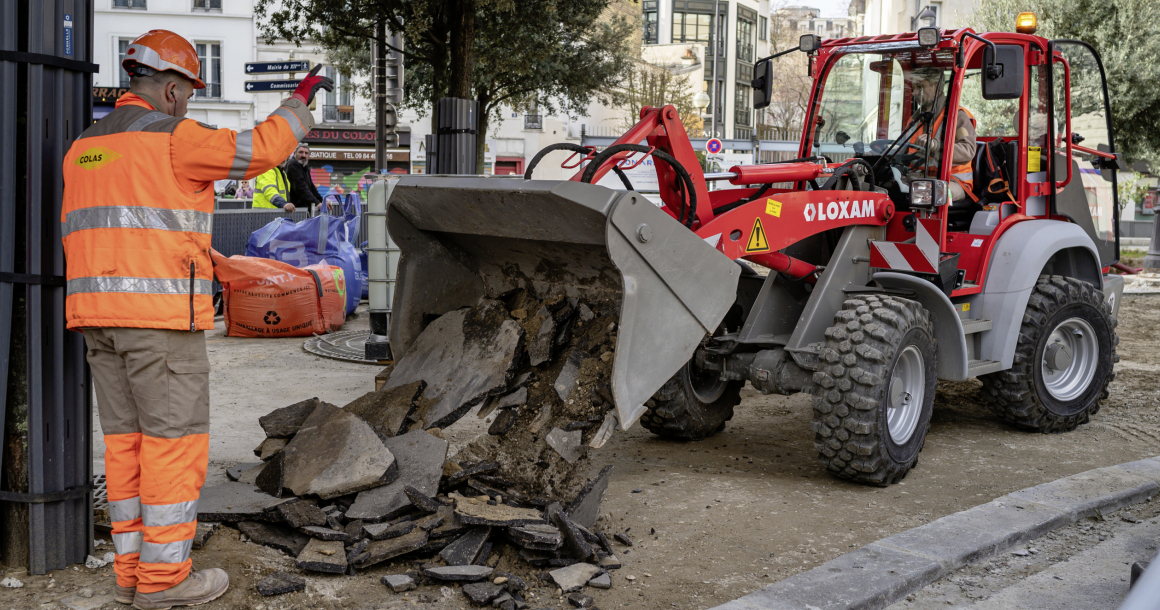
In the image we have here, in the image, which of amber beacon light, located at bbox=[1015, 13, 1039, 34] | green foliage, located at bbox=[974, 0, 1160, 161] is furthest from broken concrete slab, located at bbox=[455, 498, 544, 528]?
green foliage, located at bbox=[974, 0, 1160, 161]

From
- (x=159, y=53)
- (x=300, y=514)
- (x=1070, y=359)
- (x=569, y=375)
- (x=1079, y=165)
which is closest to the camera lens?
(x=159, y=53)

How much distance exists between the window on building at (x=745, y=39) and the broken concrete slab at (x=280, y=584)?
52.5m

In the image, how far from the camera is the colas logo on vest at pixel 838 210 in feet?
16.8

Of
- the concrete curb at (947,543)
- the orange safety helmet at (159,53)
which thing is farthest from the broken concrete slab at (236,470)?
the concrete curb at (947,543)

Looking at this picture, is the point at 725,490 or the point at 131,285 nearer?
the point at 131,285

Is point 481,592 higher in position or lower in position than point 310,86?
lower

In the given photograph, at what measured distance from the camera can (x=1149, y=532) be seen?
4438 millimetres

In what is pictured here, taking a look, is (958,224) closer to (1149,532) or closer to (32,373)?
(1149,532)

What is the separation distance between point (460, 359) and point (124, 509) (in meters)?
1.75

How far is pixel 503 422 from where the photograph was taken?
450 cm

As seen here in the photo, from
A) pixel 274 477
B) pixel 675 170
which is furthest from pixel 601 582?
pixel 675 170

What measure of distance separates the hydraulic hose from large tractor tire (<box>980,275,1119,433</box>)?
2.72 m

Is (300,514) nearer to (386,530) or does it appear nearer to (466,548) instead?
(386,530)

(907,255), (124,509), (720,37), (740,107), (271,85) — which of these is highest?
(720,37)
